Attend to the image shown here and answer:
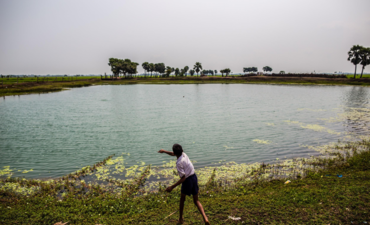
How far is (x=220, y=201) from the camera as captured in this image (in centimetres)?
1059

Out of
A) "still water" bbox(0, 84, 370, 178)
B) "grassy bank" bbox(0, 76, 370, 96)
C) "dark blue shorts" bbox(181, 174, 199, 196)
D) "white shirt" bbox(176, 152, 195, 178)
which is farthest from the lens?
"grassy bank" bbox(0, 76, 370, 96)

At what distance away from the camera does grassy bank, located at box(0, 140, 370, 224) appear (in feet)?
29.2

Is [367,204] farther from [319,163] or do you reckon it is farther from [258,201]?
[319,163]

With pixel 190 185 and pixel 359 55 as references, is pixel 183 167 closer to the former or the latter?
pixel 190 185

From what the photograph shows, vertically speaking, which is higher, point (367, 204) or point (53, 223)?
Answer: point (367, 204)

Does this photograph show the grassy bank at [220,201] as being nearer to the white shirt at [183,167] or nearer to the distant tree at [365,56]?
the white shirt at [183,167]

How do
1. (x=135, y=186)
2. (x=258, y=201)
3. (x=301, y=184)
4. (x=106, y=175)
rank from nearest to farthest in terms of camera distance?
(x=258, y=201), (x=301, y=184), (x=135, y=186), (x=106, y=175)

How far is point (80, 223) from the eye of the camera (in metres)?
9.02

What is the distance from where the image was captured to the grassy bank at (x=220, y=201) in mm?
8906

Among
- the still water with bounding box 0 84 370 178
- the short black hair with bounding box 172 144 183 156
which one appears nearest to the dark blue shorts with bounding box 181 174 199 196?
the short black hair with bounding box 172 144 183 156

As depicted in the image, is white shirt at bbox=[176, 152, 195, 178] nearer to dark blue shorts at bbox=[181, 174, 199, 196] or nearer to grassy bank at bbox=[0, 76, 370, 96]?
dark blue shorts at bbox=[181, 174, 199, 196]

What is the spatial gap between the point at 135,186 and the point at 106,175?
3.17 m

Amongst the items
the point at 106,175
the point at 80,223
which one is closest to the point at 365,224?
the point at 80,223

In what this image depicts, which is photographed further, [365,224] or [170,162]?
[170,162]
